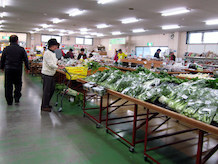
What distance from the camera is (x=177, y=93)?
96.2 inches

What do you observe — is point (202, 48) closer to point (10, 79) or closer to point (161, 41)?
point (161, 41)

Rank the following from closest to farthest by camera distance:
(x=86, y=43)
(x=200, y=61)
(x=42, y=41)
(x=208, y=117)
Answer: (x=208, y=117)
(x=200, y=61)
(x=42, y=41)
(x=86, y=43)

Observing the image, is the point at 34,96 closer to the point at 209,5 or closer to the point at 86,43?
the point at 209,5

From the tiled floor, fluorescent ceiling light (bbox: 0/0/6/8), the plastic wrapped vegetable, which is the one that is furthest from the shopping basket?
fluorescent ceiling light (bbox: 0/0/6/8)

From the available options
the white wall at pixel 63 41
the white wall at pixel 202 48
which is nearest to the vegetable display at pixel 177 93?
the white wall at pixel 202 48

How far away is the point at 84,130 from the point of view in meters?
3.51

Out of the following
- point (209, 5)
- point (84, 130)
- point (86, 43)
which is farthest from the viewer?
point (86, 43)

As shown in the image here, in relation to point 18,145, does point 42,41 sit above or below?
above

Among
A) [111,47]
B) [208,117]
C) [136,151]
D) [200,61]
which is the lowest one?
[136,151]

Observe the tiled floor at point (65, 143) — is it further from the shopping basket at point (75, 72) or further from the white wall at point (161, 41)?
the white wall at point (161, 41)

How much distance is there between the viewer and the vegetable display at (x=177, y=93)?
6.57ft

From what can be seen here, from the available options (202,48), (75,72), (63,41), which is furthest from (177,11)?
(63,41)

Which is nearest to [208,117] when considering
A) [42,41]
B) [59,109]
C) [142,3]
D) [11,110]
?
[59,109]

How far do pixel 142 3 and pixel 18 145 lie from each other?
661 centimetres
